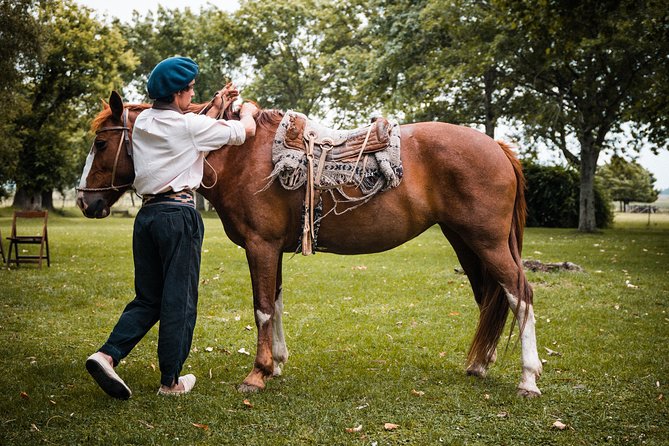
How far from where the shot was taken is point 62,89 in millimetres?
32312

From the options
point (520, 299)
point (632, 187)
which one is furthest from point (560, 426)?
point (632, 187)

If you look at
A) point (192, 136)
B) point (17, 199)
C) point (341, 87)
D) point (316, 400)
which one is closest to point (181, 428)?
point (316, 400)

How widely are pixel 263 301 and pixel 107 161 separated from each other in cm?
163

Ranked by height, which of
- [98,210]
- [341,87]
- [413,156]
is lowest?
[98,210]

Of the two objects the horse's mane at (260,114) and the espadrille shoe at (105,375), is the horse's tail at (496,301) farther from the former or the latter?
the espadrille shoe at (105,375)

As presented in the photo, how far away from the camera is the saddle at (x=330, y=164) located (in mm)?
4480

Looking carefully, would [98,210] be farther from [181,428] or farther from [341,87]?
[341,87]

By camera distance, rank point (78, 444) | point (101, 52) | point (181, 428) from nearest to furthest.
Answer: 1. point (78, 444)
2. point (181, 428)
3. point (101, 52)

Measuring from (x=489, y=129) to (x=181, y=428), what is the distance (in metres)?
21.6

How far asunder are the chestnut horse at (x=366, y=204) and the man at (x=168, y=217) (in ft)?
1.01

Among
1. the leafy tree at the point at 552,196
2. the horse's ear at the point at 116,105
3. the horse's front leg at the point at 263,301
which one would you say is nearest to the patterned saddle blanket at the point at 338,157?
the horse's front leg at the point at 263,301

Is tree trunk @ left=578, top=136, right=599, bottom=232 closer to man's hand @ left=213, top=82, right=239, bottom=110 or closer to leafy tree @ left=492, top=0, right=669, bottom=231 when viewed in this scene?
leafy tree @ left=492, top=0, right=669, bottom=231

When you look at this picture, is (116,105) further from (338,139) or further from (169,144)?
(338,139)

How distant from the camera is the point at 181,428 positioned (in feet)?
12.2
